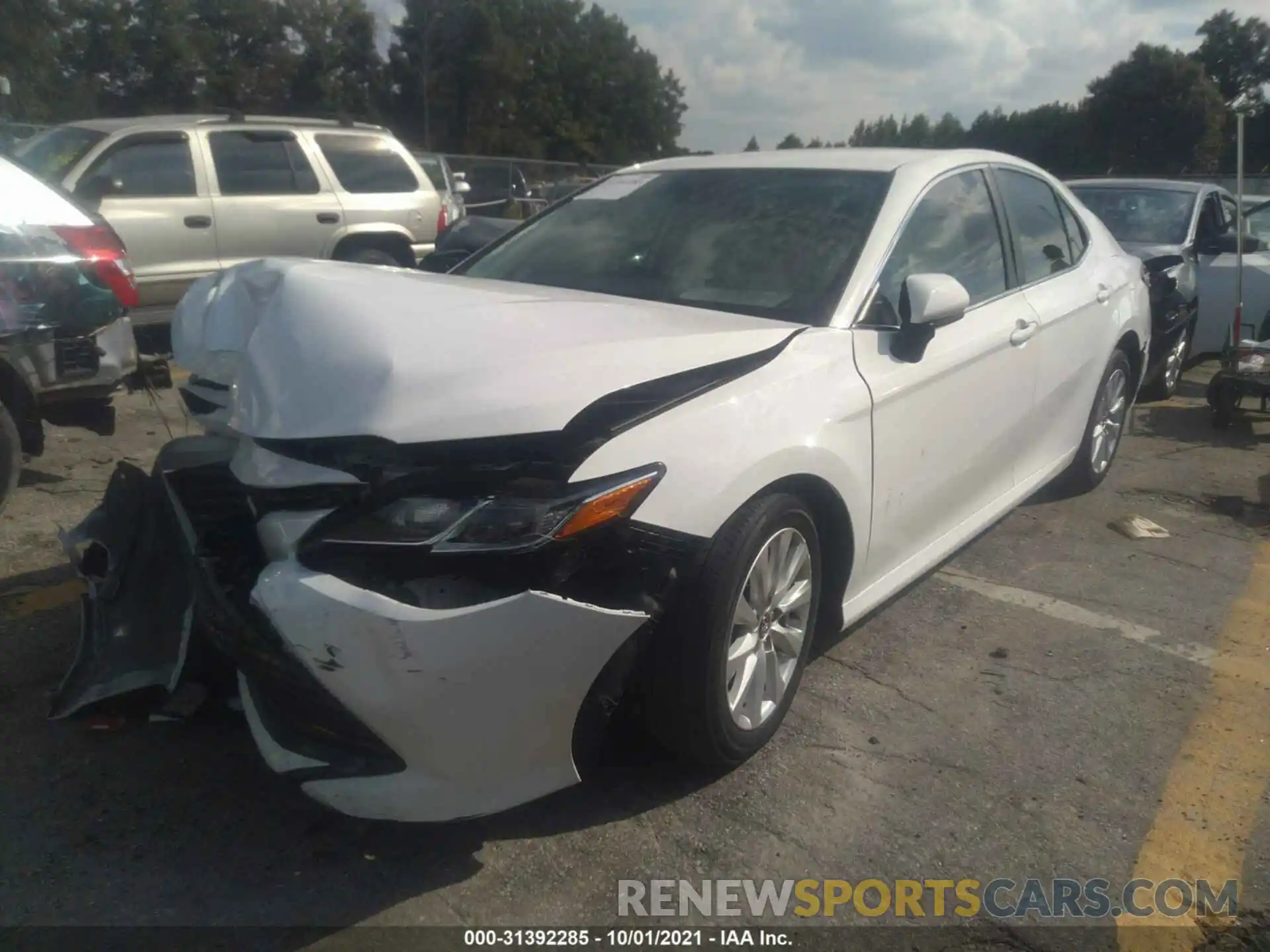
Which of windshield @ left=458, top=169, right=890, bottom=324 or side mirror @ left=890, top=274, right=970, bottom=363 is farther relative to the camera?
windshield @ left=458, top=169, right=890, bottom=324

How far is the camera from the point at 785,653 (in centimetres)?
312

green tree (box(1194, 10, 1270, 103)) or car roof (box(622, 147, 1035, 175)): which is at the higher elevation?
green tree (box(1194, 10, 1270, 103))

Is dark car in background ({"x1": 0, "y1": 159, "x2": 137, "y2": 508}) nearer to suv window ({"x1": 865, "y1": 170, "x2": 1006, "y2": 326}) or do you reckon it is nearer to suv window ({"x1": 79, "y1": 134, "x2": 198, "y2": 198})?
suv window ({"x1": 865, "y1": 170, "x2": 1006, "y2": 326})

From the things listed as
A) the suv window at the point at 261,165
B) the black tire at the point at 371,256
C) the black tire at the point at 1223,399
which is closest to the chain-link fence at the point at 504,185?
the black tire at the point at 371,256

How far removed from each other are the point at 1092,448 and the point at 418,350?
158 inches

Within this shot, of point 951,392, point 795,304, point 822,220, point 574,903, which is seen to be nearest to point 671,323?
point 795,304

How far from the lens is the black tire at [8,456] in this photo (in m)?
4.42

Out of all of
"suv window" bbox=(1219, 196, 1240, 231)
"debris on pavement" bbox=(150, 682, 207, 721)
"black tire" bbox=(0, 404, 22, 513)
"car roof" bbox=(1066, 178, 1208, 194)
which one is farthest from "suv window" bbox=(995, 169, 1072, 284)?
"suv window" bbox=(1219, 196, 1240, 231)

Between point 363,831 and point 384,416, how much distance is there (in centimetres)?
107

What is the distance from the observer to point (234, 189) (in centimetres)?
853

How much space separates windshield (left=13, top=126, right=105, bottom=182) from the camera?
7867mm

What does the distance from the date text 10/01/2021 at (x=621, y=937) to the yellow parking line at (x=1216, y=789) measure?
83 cm

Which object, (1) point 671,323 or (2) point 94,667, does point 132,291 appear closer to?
(2) point 94,667

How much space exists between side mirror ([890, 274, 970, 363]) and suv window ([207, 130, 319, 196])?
6627mm
